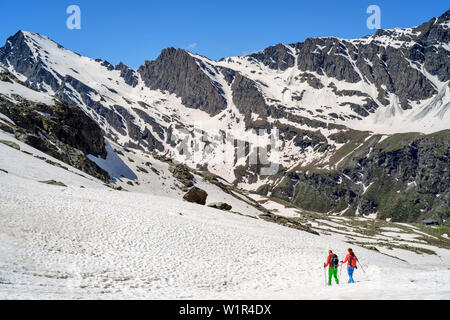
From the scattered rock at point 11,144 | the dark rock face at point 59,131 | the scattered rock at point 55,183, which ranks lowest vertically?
the scattered rock at point 55,183

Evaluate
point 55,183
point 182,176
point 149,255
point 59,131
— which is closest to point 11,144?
point 55,183

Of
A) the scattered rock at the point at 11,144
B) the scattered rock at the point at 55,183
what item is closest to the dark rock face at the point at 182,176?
the scattered rock at the point at 11,144

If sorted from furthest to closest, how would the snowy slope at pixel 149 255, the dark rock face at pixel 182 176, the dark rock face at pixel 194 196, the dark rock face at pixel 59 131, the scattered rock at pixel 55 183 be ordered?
the dark rock face at pixel 182 176 → the dark rock face at pixel 194 196 → the dark rock face at pixel 59 131 → the scattered rock at pixel 55 183 → the snowy slope at pixel 149 255

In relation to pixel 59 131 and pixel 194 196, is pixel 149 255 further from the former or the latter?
pixel 59 131

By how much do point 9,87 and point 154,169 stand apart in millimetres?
39994

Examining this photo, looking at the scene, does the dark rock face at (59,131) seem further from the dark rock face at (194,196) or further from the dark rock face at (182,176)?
the dark rock face at (182,176)

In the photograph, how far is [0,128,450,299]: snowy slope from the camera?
16.3 meters

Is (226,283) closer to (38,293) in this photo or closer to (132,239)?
(132,239)

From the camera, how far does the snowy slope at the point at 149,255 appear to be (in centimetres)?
1634

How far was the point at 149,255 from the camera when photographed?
77.9ft

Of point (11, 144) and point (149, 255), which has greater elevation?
point (11, 144)
